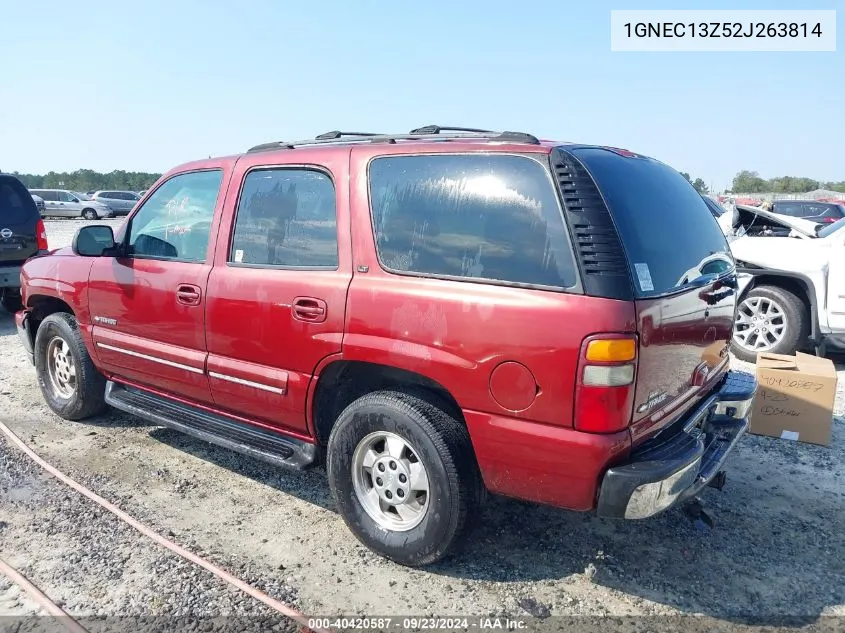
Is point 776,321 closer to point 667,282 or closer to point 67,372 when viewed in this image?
point 667,282

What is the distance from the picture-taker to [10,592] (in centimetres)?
279

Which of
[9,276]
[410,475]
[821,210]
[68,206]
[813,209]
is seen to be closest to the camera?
[410,475]

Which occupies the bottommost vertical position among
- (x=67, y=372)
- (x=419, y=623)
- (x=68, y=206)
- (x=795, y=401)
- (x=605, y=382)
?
(x=419, y=623)

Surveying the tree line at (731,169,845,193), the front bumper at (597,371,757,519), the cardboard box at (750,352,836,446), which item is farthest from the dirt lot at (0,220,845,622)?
the tree line at (731,169,845,193)

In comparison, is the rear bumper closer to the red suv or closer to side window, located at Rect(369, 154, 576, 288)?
the red suv

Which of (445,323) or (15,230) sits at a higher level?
(15,230)

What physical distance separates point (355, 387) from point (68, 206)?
37.7 meters

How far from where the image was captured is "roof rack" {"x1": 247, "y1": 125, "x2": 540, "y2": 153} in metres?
2.80

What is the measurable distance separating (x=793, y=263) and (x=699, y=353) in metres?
4.10

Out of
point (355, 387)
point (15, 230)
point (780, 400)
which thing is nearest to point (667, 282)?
point (355, 387)

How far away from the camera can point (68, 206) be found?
35.2 m

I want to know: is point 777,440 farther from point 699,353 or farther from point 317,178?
point 317,178

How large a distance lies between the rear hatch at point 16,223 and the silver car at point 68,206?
2978cm

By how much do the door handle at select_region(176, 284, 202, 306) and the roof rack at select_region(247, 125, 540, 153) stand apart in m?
0.87
